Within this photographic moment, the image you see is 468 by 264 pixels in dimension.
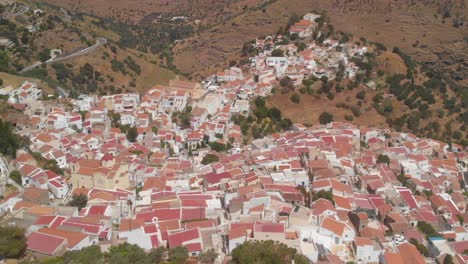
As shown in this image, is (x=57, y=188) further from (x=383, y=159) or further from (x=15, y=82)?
(x=383, y=159)

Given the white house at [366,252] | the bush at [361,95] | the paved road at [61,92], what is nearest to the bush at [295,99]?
the bush at [361,95]

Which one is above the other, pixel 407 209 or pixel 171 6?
pixel 407 209

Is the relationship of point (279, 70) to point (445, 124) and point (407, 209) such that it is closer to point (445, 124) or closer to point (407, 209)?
point (445, 124)

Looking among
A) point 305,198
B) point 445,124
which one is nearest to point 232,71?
point 445,124

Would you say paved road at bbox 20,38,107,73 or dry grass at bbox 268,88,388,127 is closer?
dry grass at bbox 268,88,388,127

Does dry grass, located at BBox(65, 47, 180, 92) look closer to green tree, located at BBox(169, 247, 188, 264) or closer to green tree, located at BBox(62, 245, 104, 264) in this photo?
green tree, located at BBox(62, 245, 104, 264)

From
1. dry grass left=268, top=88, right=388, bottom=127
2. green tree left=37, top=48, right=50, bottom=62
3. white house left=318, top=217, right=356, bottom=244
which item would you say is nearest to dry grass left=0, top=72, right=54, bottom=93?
green tree left=37, top=48, right=50, bottom=62

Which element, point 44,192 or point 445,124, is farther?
point 445,124

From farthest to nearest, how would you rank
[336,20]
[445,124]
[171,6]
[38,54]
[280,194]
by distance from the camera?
[171,6] → [336,20] → [38,54] → [445,124] → [280,194]

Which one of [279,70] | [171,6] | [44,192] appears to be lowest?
[171,6]
